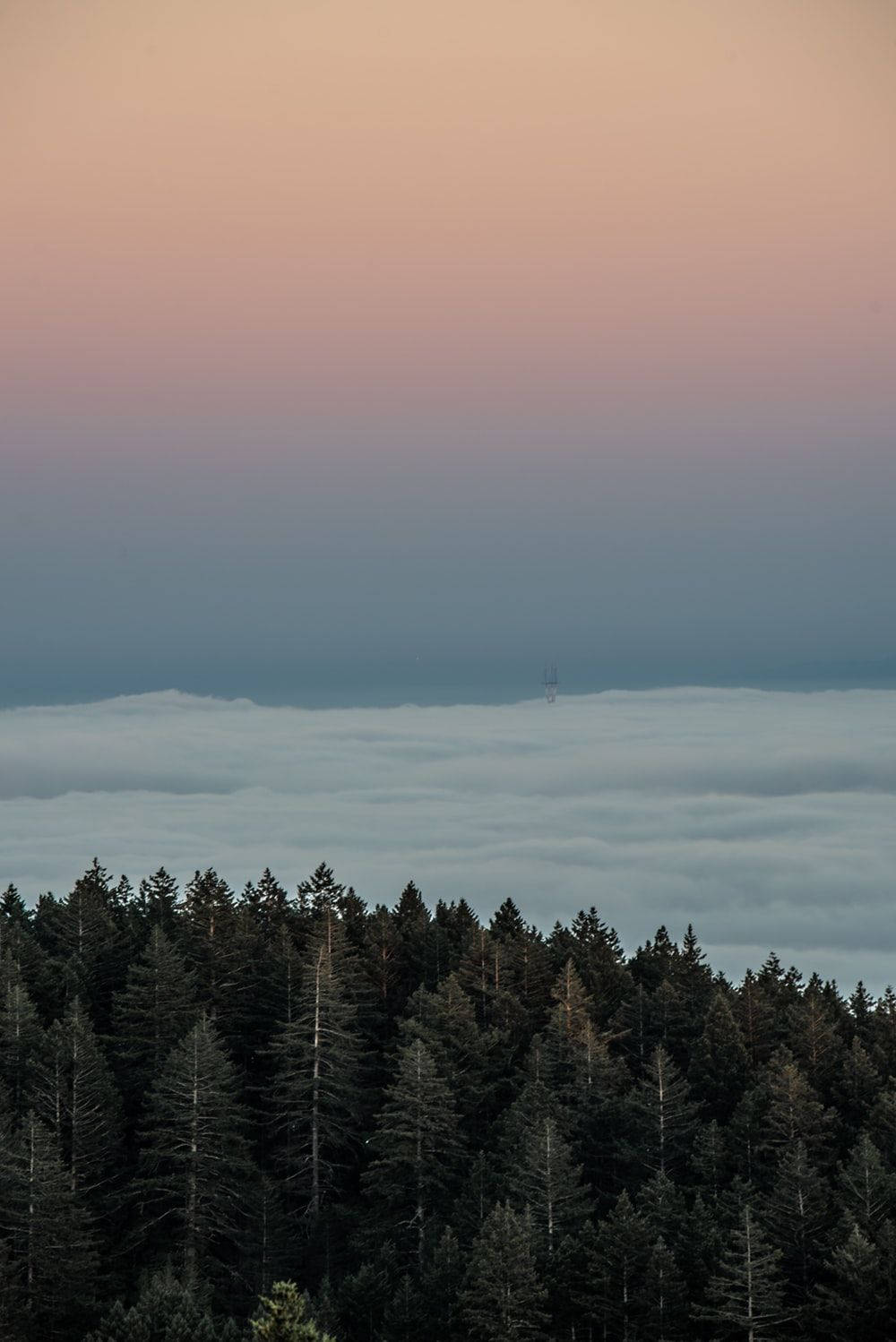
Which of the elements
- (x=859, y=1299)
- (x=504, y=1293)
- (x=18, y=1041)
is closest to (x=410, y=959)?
(x=18, y=1041)

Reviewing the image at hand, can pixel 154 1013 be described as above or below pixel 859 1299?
above

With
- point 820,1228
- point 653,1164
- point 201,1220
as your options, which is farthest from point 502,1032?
point 820,1228

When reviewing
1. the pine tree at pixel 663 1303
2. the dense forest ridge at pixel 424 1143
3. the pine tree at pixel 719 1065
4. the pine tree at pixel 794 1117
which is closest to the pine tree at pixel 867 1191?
the dense forest ridge at pixel 424 1143

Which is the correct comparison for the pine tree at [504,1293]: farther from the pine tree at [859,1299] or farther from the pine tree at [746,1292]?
the pine tree at [859,1299]

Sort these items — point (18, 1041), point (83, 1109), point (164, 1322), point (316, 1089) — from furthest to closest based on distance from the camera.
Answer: point (18, 1041) → point (316, 1089) → point (83, 1109) → point (164, 1322)

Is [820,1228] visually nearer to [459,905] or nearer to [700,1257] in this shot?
[700,1257]

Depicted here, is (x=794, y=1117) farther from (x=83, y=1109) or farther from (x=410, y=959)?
(x=410, y=959)
